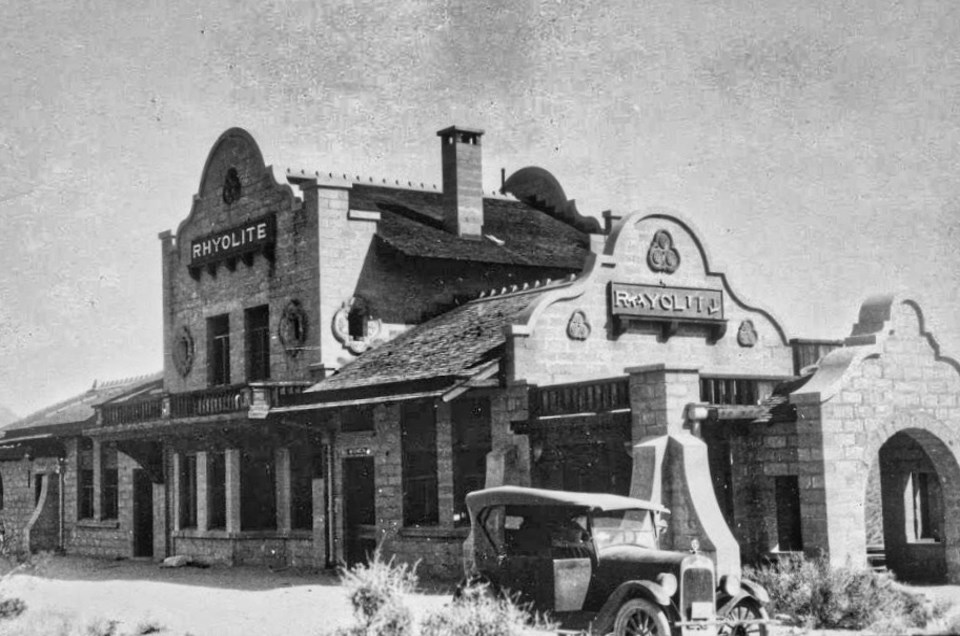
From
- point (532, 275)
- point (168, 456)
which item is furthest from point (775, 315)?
point (168, 456)

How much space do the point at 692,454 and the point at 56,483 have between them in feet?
82.2

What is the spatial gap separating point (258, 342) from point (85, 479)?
9.88 meters

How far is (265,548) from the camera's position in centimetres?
2892

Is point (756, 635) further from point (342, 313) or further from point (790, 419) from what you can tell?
point (342, 313)

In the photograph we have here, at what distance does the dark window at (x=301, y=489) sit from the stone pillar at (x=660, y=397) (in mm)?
10419

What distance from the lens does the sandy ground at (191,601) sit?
1791 cm

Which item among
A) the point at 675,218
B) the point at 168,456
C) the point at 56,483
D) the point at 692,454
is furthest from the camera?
the point at 56,483

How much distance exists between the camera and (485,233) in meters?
30.5

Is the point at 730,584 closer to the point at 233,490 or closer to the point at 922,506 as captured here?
the point at 922,506

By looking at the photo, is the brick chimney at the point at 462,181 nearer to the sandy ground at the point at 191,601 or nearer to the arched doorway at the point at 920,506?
the sandy ground at the point at 191,601

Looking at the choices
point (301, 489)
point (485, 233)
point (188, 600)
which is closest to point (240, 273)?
point (301, 489)

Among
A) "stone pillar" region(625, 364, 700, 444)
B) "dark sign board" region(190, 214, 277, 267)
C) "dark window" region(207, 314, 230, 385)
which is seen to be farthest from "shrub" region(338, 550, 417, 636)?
"dark window" region(207, 314, 230, 385)

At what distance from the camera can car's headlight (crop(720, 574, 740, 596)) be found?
14312 mm

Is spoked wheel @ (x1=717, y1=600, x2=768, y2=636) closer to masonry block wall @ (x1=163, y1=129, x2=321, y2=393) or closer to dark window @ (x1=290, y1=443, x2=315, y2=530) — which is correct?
masonry block wall @ (x1=163, y1=129, x2=321, y2=393)
